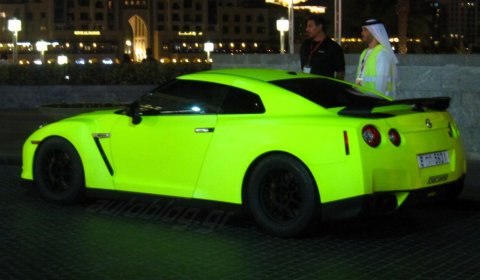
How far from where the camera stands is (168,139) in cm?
924

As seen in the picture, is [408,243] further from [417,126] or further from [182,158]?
[182,158]

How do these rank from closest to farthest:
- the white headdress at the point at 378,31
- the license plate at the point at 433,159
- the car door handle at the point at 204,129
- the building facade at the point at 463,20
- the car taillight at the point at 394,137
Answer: the car taillight at the point at 394,137
the license plate at the point at 433,159
the car door handle at the point at 204,129
the white headdress at the point at 378,31
the building facade at the point at 463,20

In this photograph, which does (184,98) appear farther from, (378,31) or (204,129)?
(378,31)

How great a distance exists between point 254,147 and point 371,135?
110 centimetres

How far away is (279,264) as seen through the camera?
747 centimetres

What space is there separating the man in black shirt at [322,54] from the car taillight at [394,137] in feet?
10.7

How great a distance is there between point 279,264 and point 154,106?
107 inches

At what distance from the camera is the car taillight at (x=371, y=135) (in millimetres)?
8008

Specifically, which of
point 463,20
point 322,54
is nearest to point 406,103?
point 322,54

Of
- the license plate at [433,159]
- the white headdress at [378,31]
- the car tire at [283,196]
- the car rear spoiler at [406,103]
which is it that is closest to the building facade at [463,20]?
the white headdress at [378,31]

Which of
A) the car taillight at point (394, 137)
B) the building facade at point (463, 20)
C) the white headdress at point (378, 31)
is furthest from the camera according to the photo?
the building facade at point (463, 20)

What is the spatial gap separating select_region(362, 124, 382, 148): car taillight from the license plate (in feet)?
1.65

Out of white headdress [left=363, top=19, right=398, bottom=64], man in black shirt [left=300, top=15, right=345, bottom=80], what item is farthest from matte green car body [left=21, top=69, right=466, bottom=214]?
man in black shirt [left=300, top=15, right=345, bottom=80]

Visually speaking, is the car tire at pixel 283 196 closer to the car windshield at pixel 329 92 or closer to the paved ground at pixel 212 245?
the paved ground at pixel 212 245
